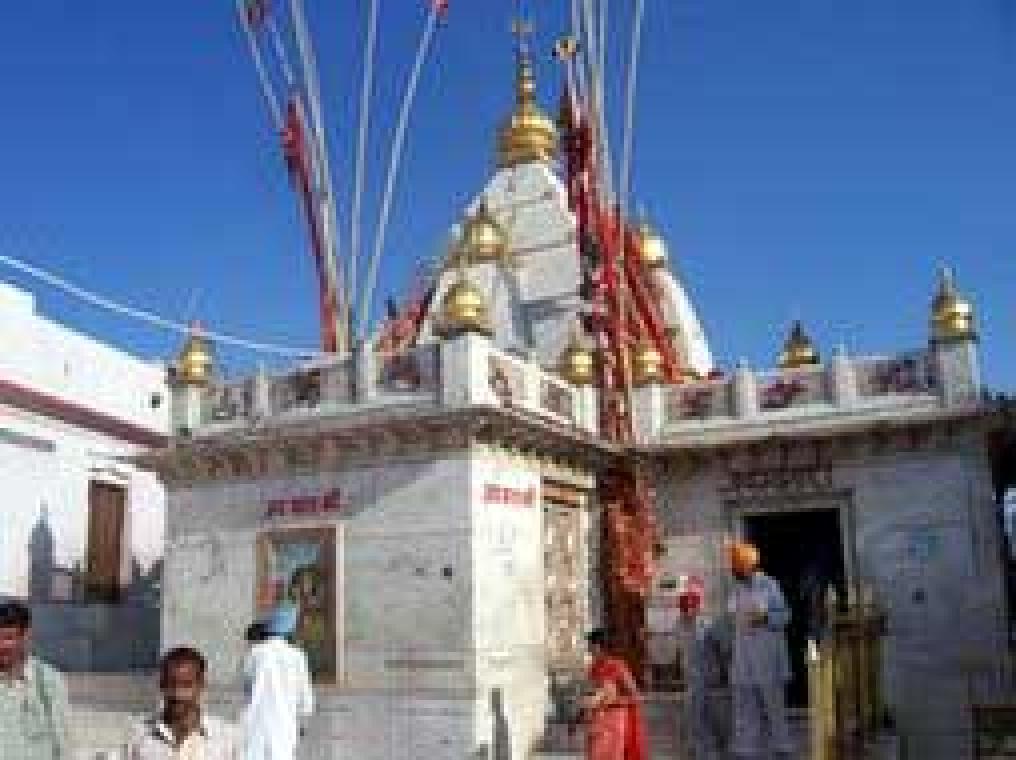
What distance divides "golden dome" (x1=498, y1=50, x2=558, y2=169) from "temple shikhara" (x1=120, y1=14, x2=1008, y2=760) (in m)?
8.45

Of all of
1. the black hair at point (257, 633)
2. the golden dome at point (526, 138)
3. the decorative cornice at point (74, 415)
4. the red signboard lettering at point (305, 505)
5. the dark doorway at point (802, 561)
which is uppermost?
the golden dome at point (526, 138)

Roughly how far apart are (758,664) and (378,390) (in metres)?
5.06

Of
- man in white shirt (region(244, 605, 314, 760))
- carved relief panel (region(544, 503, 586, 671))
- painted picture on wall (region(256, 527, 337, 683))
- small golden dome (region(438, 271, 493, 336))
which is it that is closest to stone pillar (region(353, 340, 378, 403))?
small golden dome (region(438, 271, 493, 336))

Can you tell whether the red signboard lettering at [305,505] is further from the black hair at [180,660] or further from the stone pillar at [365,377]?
the black hair at [180,660]

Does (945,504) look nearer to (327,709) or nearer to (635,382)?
(635,382)

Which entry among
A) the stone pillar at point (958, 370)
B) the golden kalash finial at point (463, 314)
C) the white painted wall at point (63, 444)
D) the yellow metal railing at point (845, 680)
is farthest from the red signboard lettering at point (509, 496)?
the white painted wall at point (63, 444)

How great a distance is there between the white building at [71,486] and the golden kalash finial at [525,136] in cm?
870

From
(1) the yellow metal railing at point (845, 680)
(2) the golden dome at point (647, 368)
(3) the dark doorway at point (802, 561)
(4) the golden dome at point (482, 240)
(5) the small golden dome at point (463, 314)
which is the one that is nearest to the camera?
(1) the yellow metal railing at point (845, 680)

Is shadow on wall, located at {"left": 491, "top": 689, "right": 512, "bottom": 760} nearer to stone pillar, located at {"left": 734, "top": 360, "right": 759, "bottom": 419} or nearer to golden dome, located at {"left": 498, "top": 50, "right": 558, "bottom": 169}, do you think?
stone pillar, located at {"left": 734, "top": 360, "right": 759, "bottom": 419}

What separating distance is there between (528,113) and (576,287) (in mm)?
5499

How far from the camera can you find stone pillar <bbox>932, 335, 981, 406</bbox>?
14.0 m

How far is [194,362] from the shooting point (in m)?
15.0

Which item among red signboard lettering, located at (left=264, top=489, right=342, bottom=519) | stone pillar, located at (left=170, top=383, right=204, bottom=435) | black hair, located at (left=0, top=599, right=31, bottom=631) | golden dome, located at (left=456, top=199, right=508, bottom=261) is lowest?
black hair, located at (left=0, top=599, right=31, bottom=631)

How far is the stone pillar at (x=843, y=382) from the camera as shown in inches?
585
